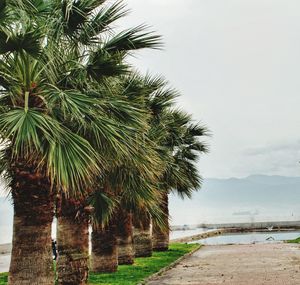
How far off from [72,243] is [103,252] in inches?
190

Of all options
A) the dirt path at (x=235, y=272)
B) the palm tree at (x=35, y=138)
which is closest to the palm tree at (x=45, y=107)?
the palm tree at (x=35, y=138)

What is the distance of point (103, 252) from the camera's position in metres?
16.9

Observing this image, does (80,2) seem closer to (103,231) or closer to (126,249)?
(103,231)

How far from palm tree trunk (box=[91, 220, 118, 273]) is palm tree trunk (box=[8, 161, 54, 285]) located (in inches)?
313

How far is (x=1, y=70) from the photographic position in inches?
349

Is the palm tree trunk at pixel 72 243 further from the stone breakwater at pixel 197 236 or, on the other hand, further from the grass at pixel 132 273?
the stone breakwater at pixel 197 236

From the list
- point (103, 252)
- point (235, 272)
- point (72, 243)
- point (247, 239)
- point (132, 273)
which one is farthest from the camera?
point (247, 239)

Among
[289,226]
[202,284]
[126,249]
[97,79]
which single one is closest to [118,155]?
[97,79]

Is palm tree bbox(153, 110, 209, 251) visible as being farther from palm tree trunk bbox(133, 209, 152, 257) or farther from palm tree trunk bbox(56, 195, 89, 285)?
palm tree trunk bbox(56, 195, 89, 285)

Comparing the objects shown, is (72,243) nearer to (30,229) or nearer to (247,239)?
(30,229)

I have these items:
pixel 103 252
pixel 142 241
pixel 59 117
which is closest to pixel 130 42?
pixel 59 117

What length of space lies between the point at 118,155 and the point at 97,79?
1.75 meters

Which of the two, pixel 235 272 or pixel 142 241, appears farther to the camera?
pixel 142 241

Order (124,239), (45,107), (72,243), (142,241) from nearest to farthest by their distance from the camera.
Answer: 1. (45,107)
2. (72,243)
3. (124,239)
4. (142,241)
